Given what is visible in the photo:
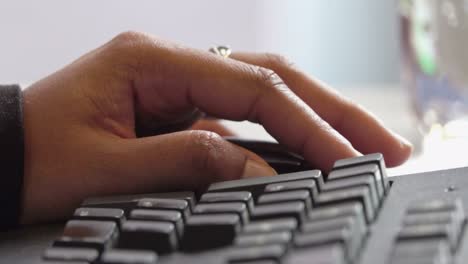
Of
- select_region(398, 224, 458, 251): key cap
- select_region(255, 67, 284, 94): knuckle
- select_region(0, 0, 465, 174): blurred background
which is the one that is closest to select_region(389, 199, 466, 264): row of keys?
select_region(398, 224, 458, 251): key cap

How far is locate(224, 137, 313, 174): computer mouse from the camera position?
1.70ft

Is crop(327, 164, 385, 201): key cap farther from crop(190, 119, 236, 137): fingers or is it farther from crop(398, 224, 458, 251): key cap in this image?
crop(190, 119, 236, 137): fingers

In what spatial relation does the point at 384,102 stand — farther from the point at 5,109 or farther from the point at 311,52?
the point at 5,109

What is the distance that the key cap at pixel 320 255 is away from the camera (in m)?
0.29

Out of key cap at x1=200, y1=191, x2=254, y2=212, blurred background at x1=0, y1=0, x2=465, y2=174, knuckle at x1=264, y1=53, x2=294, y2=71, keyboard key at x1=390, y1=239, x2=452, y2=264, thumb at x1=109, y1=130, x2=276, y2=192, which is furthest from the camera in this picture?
blurred background at x1=0, y1=0, x2=465, y2=174

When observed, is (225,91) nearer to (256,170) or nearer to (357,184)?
(256,170)

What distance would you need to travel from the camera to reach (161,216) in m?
0.38

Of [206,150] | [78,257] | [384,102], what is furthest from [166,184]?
[384,102]

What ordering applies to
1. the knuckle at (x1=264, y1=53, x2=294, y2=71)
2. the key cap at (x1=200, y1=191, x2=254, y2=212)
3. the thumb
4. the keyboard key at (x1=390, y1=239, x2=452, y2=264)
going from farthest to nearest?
the knuckle at (x1=264, y1=53, x2=294, y2=71) → the thumb → the key cap at (x1=200, y1=191, x2=254, y2=212) → the keyboard key at (x1=390, y1=239, x2=452, y2=264)

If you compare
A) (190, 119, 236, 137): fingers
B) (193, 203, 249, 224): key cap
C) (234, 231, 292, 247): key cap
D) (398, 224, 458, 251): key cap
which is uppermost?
(398, 224, 458, 251): key cap

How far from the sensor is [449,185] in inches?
15.6

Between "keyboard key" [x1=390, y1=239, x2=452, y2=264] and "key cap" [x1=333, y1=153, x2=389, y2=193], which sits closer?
"keyboard key" [x1=390, y1=239, x2=452, y2=264]

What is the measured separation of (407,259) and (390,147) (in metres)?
0.30

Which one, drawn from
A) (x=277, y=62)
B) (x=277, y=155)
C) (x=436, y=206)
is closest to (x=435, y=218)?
(x=436, y=206)
